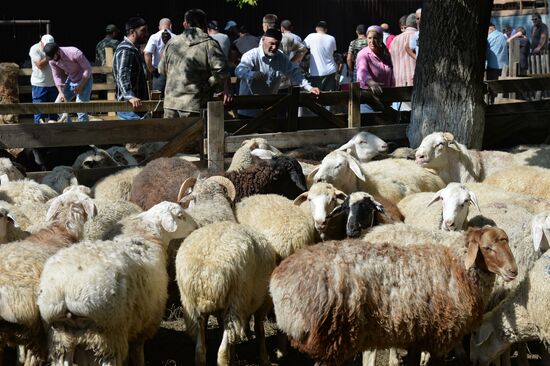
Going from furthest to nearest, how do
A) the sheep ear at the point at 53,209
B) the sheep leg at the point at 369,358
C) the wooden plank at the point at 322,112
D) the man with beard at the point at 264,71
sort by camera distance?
the man with beard at the point at 264,71 < the wooden plank at the point at 322,112 < the sheep ear at the point at 53,209 < the sheep leg at the point at 369,358

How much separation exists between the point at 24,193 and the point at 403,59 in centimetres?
762

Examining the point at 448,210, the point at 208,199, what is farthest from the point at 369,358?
the point at 208,199

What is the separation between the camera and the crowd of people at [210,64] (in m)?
10.4

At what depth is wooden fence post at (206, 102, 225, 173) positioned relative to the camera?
984 cm

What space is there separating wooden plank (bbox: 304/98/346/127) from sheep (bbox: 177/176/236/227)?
2705 millimetres

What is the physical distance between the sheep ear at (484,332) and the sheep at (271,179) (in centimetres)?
286

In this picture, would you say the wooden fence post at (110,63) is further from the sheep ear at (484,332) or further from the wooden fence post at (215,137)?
the sheep ear at (484,332)

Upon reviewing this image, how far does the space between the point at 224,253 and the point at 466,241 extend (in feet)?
5.74

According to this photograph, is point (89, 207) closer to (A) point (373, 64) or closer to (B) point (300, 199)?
(B) point (300, 199)

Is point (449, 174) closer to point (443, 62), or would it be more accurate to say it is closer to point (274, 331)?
point (443, 62)

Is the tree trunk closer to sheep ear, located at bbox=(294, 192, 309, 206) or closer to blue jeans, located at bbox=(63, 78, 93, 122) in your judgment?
sheep ear, located at bbox=(294, 192, 309, 206)

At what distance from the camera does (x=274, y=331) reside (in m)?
7.97

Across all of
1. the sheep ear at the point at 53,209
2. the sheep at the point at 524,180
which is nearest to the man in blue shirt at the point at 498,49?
the sheep at the point at 524,180

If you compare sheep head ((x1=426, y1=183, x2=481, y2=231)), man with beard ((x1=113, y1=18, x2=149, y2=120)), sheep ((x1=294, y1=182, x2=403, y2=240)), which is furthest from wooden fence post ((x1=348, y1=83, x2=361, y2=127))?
sheep head ((x1=426, y1=183, x2=481, y2=231))
